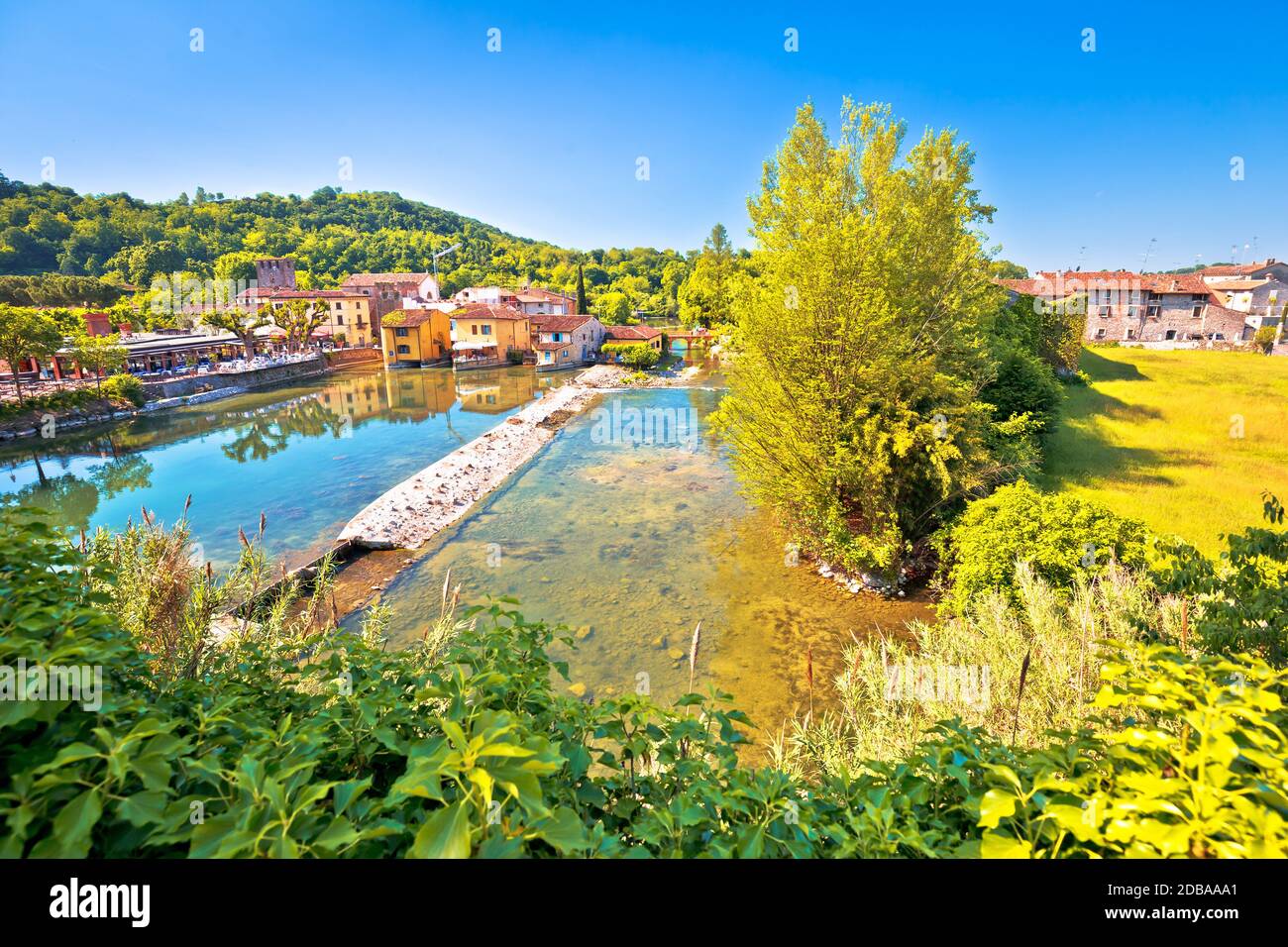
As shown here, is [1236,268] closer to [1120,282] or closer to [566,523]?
[1120,282]

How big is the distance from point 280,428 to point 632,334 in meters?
38.6

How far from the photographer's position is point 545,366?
5469 centimetres

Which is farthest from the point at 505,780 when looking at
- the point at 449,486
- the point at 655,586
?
the point at 449,486

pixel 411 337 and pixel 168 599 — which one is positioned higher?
pixel 411 337

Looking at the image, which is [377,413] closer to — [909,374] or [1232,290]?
[909,374]

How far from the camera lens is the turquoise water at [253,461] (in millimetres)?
16375

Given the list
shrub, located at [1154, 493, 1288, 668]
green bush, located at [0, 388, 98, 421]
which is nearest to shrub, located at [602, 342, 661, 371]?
green bush, located at [0, 388, 98, 421]

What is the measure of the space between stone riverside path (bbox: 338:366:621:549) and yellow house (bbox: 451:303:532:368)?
1073 inches

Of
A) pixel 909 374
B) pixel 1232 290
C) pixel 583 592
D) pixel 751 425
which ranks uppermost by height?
pixel 1232 290

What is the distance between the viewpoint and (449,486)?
62.1 feet

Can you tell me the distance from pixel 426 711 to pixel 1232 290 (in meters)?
87.3
